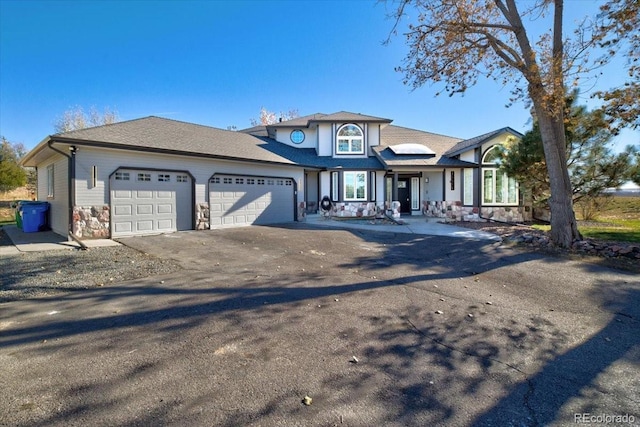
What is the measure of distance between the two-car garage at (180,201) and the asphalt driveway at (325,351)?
19.9ft

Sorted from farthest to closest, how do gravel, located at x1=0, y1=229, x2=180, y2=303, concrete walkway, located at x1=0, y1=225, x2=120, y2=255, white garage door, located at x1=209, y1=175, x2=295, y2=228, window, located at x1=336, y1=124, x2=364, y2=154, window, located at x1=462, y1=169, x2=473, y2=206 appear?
window, located at x1=336, y1=124, x2=364, y2=154 → window, located at x1=462, y1=169, x2=473, y2=206 → white garage door, located at x1=209, y1=175, x2=295, y2=228 → concrete walkway, located at x1=0, y1=225, x2=120, y2=255 → gravel, located at x1=0, y1=229, x2=180, y2=303

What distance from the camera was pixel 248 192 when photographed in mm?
14102

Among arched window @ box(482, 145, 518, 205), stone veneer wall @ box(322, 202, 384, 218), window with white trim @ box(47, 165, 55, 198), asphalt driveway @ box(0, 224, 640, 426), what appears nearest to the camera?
asphalt driveway @ box(0, 224, 640, 426)

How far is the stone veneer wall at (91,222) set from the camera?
9.53m

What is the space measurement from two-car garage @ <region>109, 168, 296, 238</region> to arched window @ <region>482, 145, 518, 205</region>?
1111 cm

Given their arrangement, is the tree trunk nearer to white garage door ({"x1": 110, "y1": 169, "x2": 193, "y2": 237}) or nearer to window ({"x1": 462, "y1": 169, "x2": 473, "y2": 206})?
window ({"x1": 462, "y1": 169, "x2": 473, "y2": 206})

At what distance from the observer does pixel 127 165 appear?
34.3 feet

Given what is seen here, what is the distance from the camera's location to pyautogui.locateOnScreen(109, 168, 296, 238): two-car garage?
10.4m

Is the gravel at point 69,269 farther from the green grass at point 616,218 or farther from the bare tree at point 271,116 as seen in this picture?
the bare tree at point 271,116

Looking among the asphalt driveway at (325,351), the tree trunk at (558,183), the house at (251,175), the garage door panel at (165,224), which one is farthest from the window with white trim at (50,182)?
the tree trunk at (558,183)

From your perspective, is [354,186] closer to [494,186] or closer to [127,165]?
[494,186]

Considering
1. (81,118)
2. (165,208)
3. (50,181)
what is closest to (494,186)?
(165,208)

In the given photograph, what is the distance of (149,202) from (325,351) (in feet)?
33.3

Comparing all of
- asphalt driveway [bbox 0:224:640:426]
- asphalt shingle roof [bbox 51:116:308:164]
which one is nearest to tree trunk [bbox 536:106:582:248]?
asphalt driveway [bbox 0:224:640:426]
